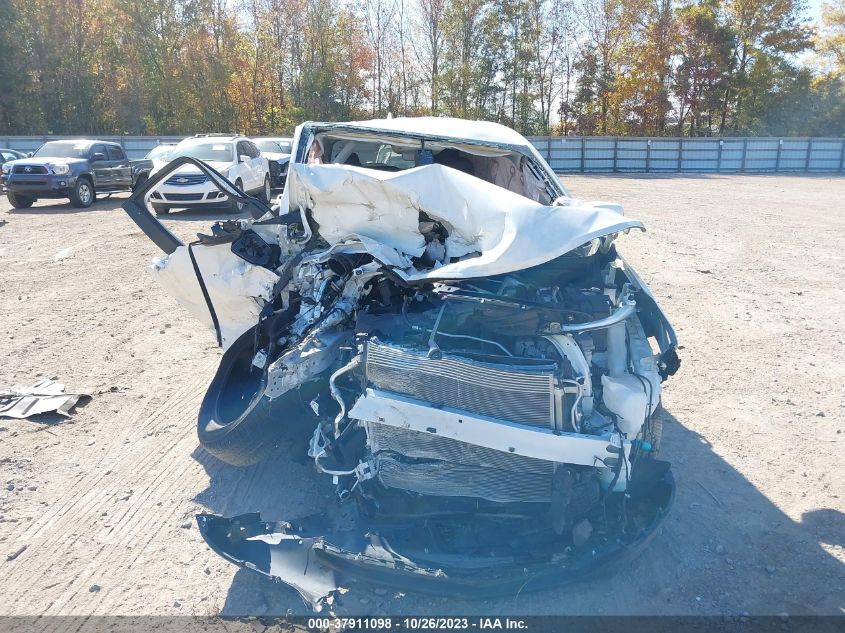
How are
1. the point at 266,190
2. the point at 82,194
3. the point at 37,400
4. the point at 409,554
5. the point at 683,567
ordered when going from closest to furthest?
the point at 409,554
the point at 683,567
the point at 37,400
the point at 82,194
the point at 266,190

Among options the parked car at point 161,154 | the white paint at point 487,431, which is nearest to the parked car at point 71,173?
the parked car at point 161,154

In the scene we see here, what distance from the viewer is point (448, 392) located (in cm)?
282

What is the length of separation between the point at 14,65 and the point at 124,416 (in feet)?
113

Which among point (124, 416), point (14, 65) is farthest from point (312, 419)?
point (14, 65)

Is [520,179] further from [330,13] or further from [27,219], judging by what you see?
[330,13]

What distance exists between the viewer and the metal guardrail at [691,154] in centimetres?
2988

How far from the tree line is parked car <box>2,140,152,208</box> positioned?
19646mm

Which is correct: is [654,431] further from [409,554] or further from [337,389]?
[337,389]

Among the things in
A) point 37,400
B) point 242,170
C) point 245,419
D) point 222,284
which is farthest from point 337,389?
point 242,170

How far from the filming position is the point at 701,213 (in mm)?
14562

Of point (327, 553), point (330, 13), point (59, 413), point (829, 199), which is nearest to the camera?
point (327, 553)

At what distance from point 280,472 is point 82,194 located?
1419cm

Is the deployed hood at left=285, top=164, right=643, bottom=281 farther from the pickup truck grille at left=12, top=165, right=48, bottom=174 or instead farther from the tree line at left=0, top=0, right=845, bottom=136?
the tree line at left=0, top=0, right=845, bottom=136

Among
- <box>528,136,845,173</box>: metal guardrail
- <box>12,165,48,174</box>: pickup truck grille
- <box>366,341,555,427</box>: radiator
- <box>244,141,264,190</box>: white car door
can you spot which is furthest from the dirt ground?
<box>528,136,845,173</box>: metal guardrail
